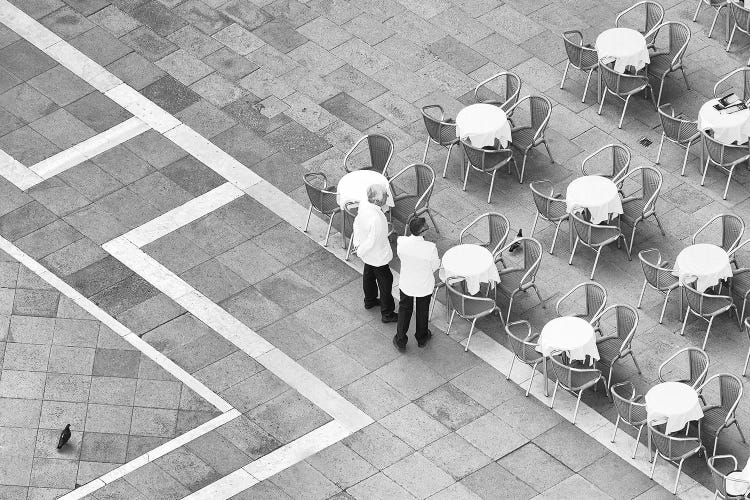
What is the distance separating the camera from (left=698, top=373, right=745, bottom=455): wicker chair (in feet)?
63.7

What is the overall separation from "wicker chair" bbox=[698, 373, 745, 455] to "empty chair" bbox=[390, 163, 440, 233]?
445cm

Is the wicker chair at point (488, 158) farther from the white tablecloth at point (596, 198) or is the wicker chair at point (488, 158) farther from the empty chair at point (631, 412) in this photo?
the empty chair at point (631, 412)

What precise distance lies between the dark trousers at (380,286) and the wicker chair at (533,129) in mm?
2987

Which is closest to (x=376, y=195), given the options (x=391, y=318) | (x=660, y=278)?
(x=391, y=318)

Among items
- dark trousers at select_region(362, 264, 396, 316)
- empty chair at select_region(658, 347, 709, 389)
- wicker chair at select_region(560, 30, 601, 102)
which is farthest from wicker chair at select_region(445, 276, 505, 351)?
wicker chair at select_region(560, 30, 601, 102)

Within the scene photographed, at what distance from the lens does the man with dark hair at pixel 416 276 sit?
65.5 ft

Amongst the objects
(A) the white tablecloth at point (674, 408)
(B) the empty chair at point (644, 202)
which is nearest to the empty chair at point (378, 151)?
(B) the empty chair at point (644, 202)

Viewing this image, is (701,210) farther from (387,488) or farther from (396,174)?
(387,488)

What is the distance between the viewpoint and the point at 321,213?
22.6m

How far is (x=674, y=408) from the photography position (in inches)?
757

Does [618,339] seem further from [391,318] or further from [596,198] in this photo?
[391,318]

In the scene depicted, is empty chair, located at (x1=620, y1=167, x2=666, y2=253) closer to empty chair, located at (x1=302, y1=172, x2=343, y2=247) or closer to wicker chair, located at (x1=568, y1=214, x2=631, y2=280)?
wicker chair, located at (x1=568, y1=214, x2=631, y2=280)

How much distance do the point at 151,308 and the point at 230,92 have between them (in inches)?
171

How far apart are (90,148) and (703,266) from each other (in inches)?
337
